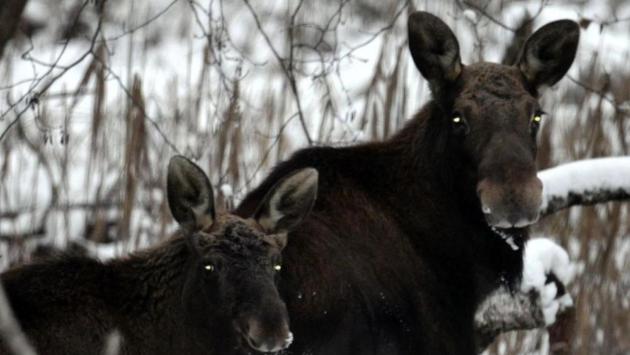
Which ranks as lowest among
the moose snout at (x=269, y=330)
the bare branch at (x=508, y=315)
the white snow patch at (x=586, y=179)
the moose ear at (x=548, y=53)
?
the bare branch at (x=508, y=315)

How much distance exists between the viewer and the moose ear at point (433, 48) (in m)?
7.09

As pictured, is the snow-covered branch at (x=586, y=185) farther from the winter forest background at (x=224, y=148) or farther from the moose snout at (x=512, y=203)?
the moose snout at (x=512, y=203)

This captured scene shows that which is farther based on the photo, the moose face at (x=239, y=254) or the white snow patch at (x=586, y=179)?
the white snow patch at (x=586, y=179)

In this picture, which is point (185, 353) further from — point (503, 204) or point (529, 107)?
point (529, 107)

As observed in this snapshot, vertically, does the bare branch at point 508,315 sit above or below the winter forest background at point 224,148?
below

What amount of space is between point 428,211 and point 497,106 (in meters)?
0.66

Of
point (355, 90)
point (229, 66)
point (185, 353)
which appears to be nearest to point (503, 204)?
point (185, 353)

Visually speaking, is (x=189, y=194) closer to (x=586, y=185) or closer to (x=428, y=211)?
(x=428, y=211)

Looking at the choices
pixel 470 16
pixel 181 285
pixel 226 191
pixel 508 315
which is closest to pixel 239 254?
pixel 181 285

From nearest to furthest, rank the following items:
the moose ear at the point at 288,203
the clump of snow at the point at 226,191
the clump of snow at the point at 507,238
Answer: the moose ear at the point at 288,203 < the clump of snow at the point at 507,238 < the clump of snow at the point at 226,191

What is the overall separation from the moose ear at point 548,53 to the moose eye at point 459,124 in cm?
47

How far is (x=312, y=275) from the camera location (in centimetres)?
661

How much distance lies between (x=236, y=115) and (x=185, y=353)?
3.08 meters

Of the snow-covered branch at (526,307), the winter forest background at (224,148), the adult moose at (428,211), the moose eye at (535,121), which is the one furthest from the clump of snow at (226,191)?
the moose eye at (535,121)
